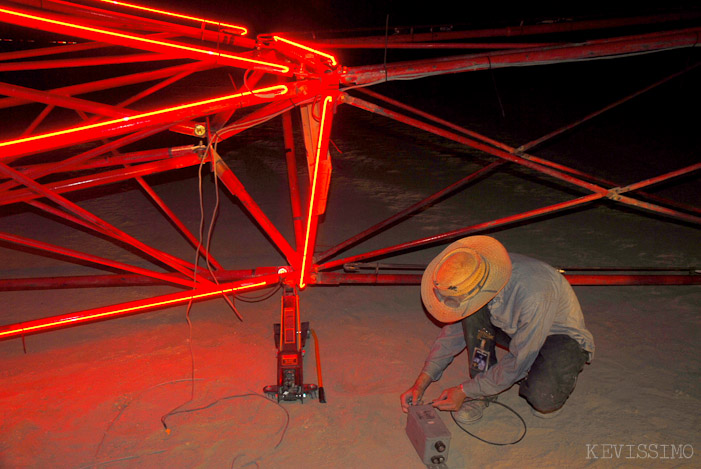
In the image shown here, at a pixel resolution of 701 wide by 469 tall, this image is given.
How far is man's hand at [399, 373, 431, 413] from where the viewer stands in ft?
10.9

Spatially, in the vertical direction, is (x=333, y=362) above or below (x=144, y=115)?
below

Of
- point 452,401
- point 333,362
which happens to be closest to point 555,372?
point 452,401

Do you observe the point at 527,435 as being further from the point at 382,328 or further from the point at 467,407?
the point at 382,328

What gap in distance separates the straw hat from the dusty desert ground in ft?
2.95

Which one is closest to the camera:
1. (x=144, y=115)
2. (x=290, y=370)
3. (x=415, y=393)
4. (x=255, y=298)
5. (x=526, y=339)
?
(x=144, y=115)

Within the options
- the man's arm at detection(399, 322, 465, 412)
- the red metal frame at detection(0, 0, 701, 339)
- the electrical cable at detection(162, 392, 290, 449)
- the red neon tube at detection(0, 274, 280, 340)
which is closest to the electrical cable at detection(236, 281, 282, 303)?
the red metal frame at detection(0, 0, 701, 339)

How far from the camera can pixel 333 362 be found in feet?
13.0

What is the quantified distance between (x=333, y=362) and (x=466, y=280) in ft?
5.08

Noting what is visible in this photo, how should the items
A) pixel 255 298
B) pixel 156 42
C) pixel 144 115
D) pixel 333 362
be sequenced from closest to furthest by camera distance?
pixel 156 42 → pixel 144 115 → pixel 333 362 → pixel 255 298

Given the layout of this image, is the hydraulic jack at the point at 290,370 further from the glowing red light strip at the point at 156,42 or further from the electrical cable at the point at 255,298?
the glowing red light strip at the point at 156,42

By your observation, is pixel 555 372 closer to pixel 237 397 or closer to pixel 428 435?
pixel 428 435

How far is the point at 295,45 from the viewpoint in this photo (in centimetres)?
347

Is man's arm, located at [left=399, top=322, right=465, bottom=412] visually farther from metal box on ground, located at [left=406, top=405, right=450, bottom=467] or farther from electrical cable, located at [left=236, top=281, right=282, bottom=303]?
electrical cable, located at [left=236, top=281, right=282, bottom=303]

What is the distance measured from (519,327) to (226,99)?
A: 6.96ft
